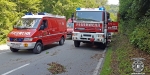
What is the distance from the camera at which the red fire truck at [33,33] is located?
10.8 meters

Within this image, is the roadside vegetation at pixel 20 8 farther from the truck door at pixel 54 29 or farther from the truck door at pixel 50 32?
the truck door at pixel 50 32

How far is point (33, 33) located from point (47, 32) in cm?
180

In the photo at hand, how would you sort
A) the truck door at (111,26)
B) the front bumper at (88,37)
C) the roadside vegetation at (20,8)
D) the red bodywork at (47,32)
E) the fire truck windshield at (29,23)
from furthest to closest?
1. the roadside vegetation at (20,8)
2. the truck door at (111,26)
3. the front bumper at (88,37)
4. the fire truck windshield at (29,23)
5. the red bodywork at (47,32)

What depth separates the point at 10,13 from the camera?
18.4m

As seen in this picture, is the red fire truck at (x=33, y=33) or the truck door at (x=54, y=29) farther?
the truck door at (x=54, y=29)

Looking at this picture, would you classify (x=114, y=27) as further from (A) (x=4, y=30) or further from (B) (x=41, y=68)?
(A) (x=4, y=30)

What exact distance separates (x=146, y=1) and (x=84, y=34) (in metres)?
4.49

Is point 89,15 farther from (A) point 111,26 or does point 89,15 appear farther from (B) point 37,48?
(B) point 37,48

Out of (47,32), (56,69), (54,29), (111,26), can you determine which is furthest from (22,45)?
(111,26)

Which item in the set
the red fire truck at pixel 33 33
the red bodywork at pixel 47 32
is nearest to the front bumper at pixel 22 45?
the red fire truck at pixel 33 33

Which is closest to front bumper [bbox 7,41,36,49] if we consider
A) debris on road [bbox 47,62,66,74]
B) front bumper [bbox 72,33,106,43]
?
debris on road [bbox 47,62,66,74]

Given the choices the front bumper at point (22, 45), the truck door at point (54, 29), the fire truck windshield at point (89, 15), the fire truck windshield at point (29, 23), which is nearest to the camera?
the front bumper at point (22, 45)

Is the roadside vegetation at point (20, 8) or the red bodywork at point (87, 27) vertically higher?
the roadside vegetation at point (20, 8)

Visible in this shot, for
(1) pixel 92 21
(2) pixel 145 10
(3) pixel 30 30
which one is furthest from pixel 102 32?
(3) pixel 30 30
